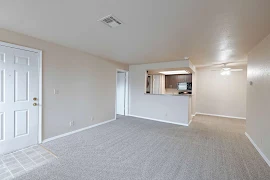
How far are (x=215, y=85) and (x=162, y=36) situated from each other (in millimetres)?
4984

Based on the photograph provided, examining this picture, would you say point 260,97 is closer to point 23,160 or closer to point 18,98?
point 23,160

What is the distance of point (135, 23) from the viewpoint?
6.70 feet

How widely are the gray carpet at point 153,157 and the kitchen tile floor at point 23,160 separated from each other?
0.15 m

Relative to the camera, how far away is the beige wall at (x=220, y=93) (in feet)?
18.4

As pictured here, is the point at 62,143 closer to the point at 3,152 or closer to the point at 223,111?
the point at 3,152

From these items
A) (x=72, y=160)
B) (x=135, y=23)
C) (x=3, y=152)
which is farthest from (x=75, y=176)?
(x=135, y=23)

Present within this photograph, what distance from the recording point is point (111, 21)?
1.98m

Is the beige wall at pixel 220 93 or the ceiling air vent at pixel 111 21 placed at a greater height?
the ceiling air vent at pixel 111 21

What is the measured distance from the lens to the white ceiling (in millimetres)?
1580

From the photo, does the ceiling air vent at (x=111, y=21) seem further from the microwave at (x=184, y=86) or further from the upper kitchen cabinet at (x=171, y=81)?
the upper kitchen cabinet at (x=171, y=81)

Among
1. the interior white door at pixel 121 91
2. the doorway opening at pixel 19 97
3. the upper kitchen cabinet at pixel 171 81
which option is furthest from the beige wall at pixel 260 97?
the doorway opening at pixel 19 97

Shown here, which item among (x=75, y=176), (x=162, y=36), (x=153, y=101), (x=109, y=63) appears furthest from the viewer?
(x=153, y=101)

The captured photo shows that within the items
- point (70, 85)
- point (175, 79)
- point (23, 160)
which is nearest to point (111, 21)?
point (70, 85)

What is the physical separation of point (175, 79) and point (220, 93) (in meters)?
2.17
